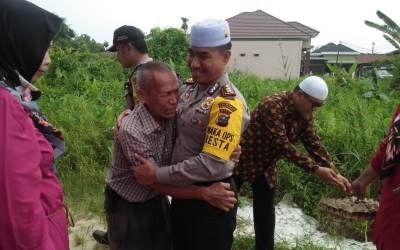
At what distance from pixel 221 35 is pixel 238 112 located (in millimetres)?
416

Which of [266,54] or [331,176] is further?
[266,54]

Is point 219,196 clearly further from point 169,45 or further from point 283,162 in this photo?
point 169,45

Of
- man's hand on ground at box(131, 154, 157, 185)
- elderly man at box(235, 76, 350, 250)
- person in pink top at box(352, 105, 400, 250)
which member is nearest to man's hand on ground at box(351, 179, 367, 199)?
elderly man at box(235, 76, 350, 250)

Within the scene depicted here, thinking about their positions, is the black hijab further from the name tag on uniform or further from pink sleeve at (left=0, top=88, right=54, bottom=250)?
the name tag on uniform

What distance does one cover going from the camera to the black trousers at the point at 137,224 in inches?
81.1

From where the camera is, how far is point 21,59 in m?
1.54

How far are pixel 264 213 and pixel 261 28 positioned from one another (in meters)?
26.6

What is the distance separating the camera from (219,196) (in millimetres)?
1905

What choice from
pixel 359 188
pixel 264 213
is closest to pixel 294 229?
pixel 264 213

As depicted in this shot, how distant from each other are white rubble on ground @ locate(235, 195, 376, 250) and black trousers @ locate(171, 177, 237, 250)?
177cm

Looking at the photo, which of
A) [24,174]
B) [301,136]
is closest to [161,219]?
[24,174]

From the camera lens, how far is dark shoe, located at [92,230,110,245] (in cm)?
353

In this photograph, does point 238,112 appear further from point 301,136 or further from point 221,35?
point 301,136

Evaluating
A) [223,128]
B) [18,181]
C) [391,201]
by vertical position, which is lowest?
[391,201]
